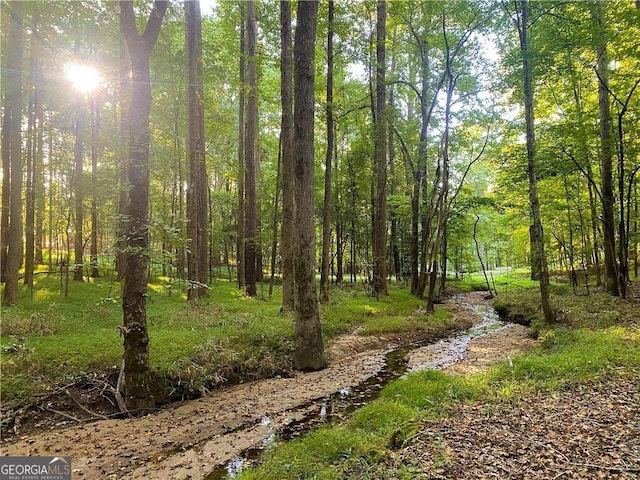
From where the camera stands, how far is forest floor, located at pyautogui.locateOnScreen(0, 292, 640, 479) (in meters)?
3.46

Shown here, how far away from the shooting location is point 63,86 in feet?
49.3

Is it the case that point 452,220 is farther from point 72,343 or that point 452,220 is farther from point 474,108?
point 72,343

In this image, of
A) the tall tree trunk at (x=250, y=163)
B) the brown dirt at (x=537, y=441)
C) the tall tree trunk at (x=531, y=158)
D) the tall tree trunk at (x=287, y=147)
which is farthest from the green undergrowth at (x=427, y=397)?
the tall tree trunk at (x=250, y=163)

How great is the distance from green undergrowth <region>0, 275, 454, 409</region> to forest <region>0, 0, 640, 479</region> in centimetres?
6

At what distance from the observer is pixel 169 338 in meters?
7.87

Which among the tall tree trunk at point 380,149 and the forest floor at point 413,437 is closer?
the forest floor at point 413,437

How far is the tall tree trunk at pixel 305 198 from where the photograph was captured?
799cm

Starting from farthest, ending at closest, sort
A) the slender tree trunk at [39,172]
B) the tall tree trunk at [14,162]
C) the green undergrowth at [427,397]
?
the slender tree trunk at [39,172] < the tall tree trunk at [14,162] < the green undergrowth at [427,397]

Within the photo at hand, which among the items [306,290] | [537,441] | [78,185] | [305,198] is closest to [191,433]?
[306,290]

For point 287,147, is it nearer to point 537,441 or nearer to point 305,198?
point 305,198

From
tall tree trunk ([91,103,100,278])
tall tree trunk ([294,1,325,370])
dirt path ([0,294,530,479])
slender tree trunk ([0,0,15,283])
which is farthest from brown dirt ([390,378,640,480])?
tall tree trunk ([91,103,100,278])

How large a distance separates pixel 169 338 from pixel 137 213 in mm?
3237

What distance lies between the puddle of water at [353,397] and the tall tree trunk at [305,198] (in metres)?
1.45

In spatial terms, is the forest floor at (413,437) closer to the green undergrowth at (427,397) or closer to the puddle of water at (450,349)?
the green undergrowth at (427,397)
